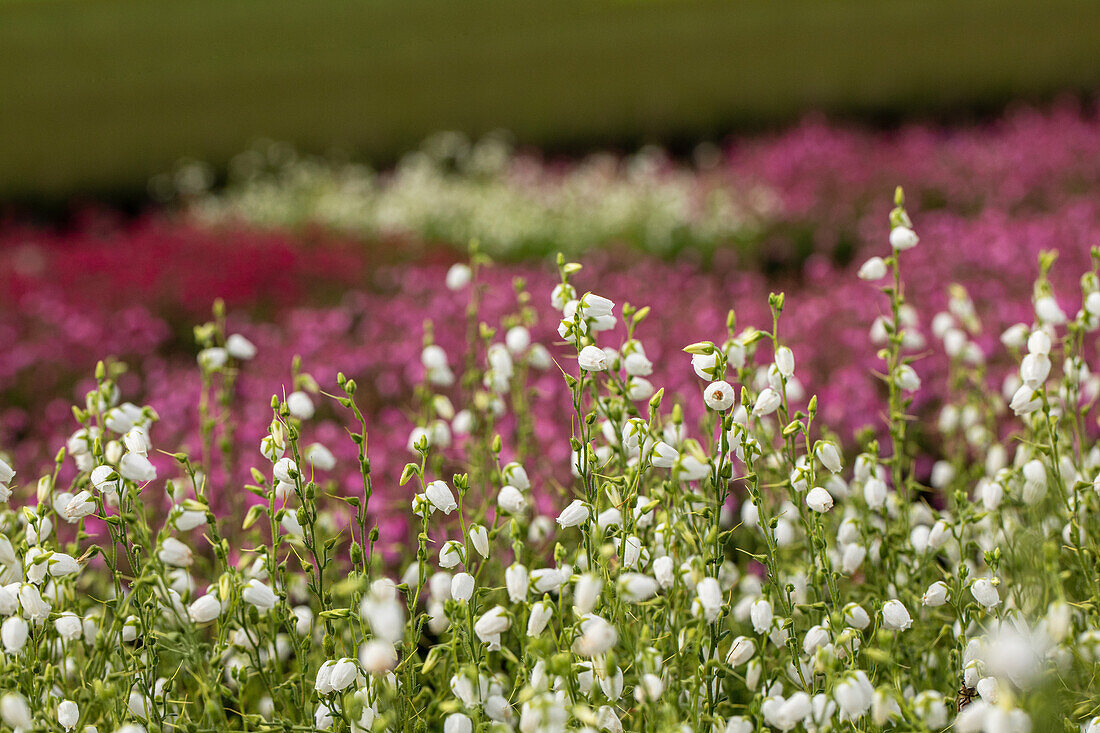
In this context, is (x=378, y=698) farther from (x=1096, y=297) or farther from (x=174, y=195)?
(x=174, y=195)

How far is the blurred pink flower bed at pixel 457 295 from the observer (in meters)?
3.52

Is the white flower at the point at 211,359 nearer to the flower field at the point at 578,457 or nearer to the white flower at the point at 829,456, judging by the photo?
the flower field at the point at 578,457

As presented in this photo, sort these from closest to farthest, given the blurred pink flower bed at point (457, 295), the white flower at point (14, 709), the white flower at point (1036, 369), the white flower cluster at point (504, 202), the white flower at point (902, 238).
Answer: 1. the white flower at point (14, 709)
2. the white flower at point (1036, 369)
3. the white flower at point (902, 238)
4. the blurred pink flower bed at point (457, 295)
5. the white flower cluster at point (504, 202)

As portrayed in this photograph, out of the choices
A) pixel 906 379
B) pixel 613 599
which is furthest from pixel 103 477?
pixel 906 379

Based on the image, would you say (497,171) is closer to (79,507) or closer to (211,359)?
(211,359)

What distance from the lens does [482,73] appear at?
1227cm

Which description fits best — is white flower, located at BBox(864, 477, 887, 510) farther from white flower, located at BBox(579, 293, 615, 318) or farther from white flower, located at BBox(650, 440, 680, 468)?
white flower, located at BBox(579, 293, 615, 318)

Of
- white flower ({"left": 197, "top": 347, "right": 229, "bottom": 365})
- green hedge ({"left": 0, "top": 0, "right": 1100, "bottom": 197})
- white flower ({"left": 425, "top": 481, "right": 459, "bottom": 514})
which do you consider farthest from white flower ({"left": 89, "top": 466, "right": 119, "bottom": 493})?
green hedge ({"left": 0, "top": 0, "right": 1100, "bottom": 197})

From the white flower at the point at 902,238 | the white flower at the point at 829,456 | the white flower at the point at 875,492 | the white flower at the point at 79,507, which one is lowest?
the white flower at the point at 79,507

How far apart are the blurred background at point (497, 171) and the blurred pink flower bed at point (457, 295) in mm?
22

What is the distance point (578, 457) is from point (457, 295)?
127 inches

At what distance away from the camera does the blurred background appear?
430 cm

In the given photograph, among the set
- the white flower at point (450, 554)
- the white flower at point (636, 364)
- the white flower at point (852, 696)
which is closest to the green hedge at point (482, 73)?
the white flower at point (636, 364)

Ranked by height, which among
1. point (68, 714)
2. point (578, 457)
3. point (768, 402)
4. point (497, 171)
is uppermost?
point (768, 402)
